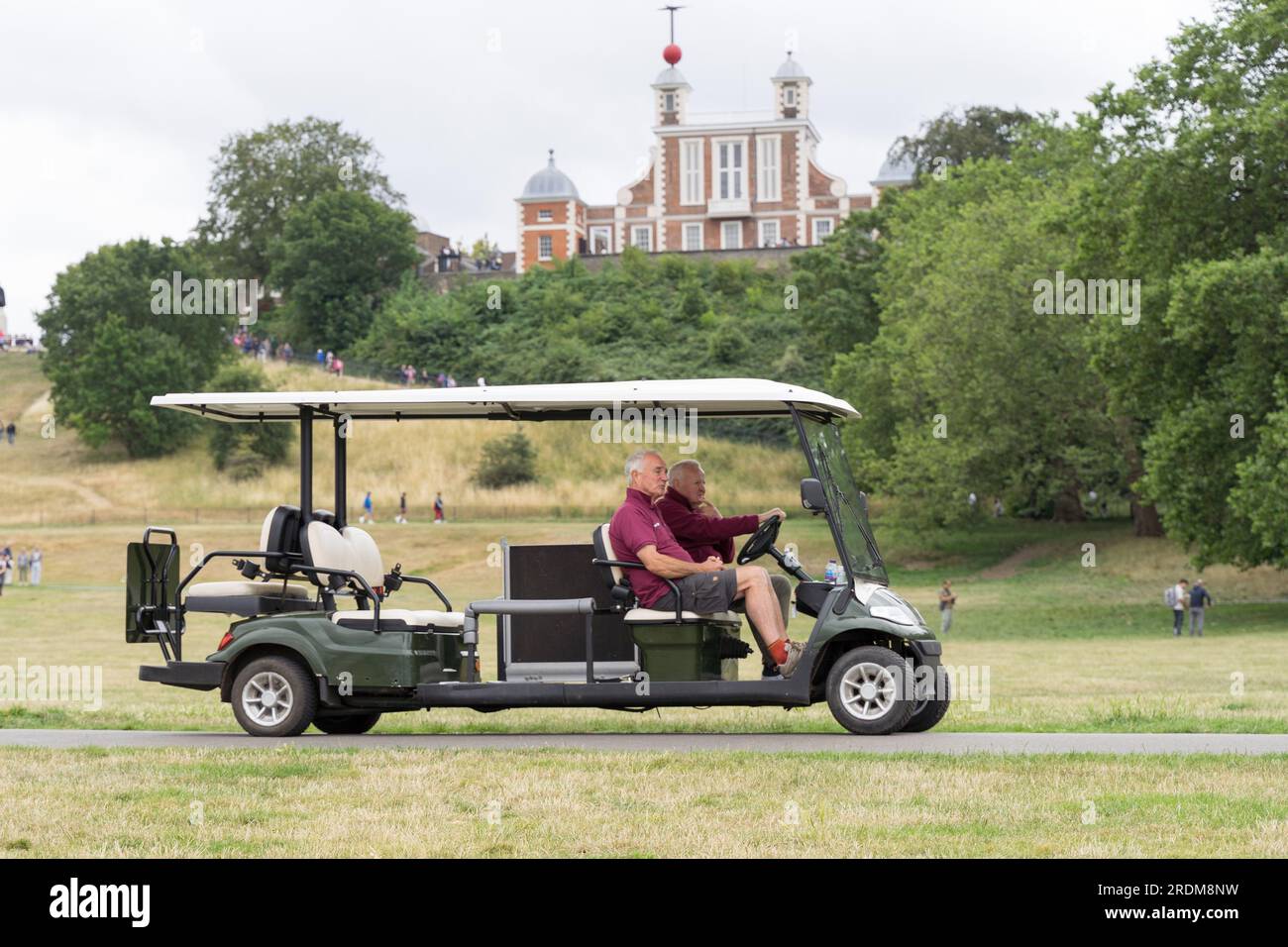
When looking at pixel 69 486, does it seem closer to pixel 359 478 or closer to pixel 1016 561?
pixel 359 478

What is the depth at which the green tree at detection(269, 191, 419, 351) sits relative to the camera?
102m

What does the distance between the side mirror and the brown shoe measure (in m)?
1.04

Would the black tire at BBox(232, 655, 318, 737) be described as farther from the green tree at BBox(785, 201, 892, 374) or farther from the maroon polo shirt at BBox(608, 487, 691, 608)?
the green tree at BBox(785, 201, 892, 374)

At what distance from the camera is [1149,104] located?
138ft

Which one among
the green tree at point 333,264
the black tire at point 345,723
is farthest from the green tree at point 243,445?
the black tire at point 345,723

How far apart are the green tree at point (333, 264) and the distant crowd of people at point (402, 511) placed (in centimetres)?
3207

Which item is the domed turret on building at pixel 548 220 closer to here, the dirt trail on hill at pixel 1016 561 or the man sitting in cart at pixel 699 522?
the dirt trail on hill at pixel 1016 561

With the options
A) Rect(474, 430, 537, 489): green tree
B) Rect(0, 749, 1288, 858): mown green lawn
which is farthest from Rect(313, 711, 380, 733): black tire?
Rect(474, 430, 537, 489): green tree

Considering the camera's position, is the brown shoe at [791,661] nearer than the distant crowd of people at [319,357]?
Yes

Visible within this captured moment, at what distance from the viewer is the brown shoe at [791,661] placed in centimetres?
1278

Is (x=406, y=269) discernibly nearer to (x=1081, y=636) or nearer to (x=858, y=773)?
(x=1081, y=636)

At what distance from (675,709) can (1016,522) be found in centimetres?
5291

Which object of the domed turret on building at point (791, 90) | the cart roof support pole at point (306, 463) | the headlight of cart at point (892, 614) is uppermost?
the domed turret on building at point (791, 90)
